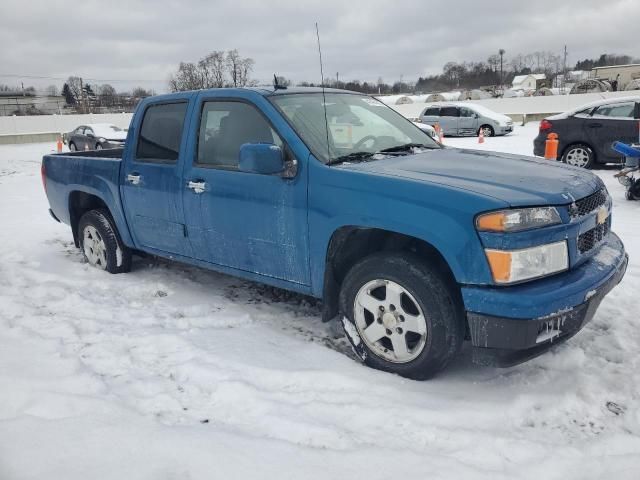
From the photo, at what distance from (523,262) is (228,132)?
231 centimetres

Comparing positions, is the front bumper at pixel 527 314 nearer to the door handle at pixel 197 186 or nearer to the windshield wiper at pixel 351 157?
the windshield wiper at pixel 351 157

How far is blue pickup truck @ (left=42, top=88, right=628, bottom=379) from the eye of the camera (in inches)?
104

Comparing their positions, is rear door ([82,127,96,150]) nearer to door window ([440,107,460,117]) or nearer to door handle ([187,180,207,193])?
door window ([440,107,460,117])

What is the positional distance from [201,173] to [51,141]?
3217cm

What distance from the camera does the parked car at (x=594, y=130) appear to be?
1012 cm

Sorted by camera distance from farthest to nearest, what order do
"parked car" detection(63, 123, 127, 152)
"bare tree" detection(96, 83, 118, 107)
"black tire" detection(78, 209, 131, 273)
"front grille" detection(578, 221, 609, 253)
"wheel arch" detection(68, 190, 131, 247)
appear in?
1. "bare tree" detection(96, 83, 118, 107)
2. "parked car" detection(63, 123, 127, 152)
3. "wheel arch" detection(68, 190, 131, 247)
4. "black tire" detection(78, 209, 131, 273)
5. "front grille" detection(578, 221, 609, 253)

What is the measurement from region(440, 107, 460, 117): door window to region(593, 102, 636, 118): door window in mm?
11081

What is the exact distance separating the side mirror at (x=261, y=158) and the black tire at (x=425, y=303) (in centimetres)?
82

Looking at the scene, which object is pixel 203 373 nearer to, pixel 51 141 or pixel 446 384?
pixel 446 384

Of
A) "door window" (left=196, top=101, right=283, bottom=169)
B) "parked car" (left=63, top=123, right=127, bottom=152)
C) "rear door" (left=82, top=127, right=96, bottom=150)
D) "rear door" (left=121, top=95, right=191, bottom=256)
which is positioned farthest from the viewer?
"rear door" (left=82, top=127, right=96, bottom=150)

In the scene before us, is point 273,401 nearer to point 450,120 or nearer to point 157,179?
point 157,179

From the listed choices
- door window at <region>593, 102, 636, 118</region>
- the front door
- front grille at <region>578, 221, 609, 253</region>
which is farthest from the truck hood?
door window at <region>593, 102, 636, 118</region>

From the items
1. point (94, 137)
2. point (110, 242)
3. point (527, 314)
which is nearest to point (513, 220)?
point (527, 314)

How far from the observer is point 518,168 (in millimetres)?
3316
